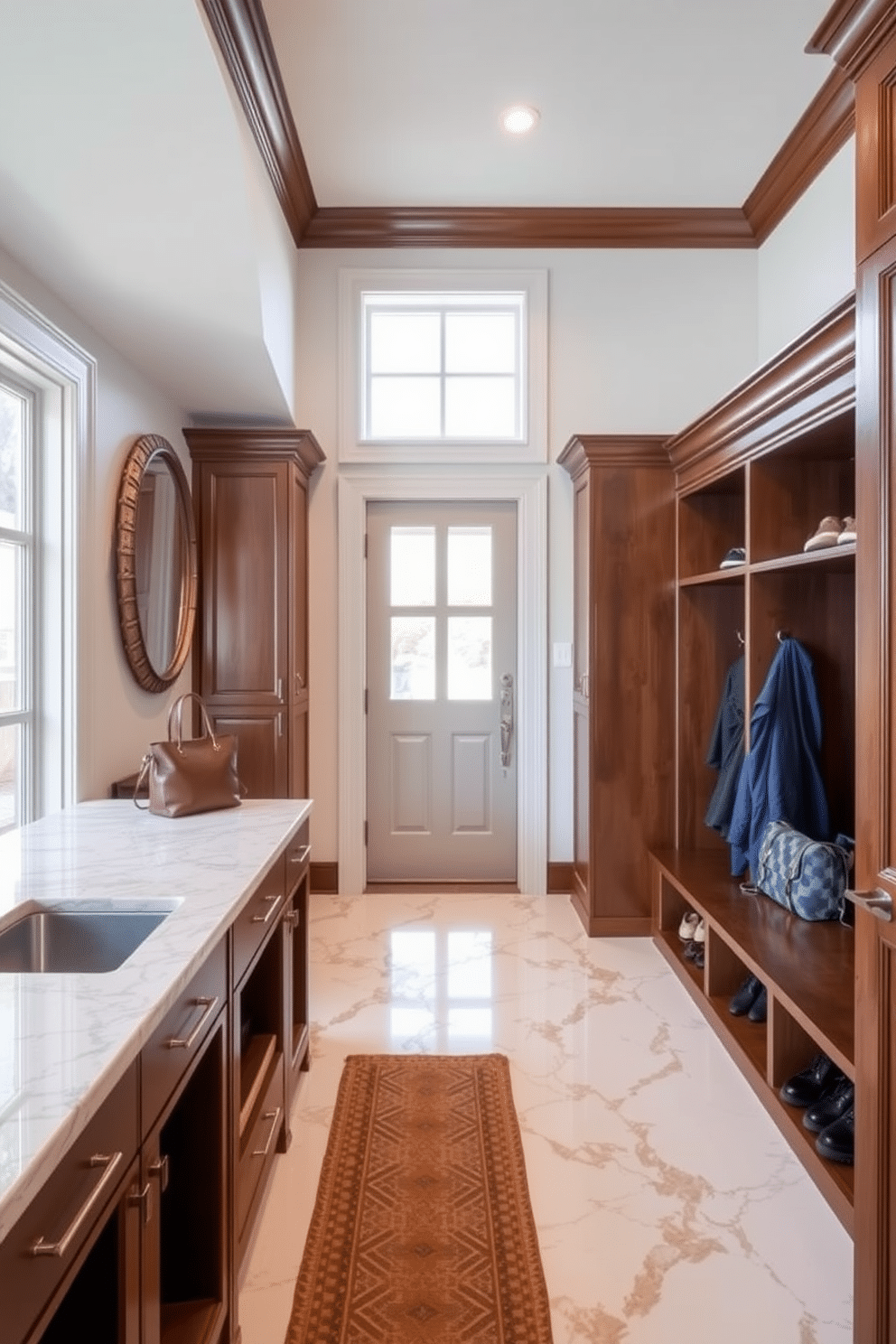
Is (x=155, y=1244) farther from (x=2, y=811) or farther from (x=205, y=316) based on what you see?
(x=205, y=316)

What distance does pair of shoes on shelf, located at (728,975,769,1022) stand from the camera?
8.35 feet

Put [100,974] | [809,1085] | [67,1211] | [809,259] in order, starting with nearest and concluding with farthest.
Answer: [67,1211] → [100,974] → [809,1085] → [809,259]

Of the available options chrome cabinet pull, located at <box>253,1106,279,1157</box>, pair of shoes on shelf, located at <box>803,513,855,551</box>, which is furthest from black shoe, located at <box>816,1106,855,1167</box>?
pair of shoes on shelf, located at <box>803,513,855,551</box>

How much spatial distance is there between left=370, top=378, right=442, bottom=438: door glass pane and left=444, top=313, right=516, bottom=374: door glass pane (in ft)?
0.51

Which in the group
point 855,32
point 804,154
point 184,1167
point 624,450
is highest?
point 804,154

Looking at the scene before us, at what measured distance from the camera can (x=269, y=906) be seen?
1831 mm

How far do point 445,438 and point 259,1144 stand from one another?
3.12 metres

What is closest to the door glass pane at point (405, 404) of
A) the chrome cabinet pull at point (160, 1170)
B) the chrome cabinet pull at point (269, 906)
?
the chrome cabinet pull at point (269, 906)

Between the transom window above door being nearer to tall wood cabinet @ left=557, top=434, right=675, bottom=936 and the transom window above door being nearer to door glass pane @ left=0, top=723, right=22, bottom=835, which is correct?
tall wood cabinet @ left=557, top=434, right=675, bottom=936

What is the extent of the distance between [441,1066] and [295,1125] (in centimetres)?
47

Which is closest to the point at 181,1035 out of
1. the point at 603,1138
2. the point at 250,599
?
the point at 603,1138

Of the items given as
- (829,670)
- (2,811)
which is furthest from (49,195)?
(829,670)

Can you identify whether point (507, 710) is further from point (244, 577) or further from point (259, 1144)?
point (259, 1144)

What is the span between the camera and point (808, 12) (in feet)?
8.66
